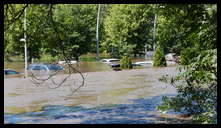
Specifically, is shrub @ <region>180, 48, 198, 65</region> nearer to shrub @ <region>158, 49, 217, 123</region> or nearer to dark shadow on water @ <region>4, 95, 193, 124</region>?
shrub @ <region>158, 49, 217, 123</region>

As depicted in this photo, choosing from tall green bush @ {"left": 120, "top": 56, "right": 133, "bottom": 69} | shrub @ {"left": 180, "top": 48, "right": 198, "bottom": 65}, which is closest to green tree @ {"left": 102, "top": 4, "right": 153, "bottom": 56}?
tall green bush @ {"left": 120, "top": 56, "right": 133, "bottom": 69}

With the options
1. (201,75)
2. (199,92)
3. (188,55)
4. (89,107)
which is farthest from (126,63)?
(201,75)

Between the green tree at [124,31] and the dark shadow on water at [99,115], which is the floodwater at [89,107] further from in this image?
the green tree at [124,31]

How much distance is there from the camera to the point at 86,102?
44.9ft

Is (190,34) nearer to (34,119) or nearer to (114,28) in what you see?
(34,119)

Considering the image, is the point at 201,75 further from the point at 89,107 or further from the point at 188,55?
the point at 89,107

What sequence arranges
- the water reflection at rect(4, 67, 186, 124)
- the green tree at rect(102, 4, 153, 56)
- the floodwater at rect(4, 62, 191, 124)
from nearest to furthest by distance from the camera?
the floodwater at rect(4, 62, 191, 124)
the water reflection at rect(4, 67, 186, 124)
the green tree at rect(102, 4, 153, 56)

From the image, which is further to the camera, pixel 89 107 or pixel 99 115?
pixel 89 107

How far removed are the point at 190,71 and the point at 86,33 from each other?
40.5 meters

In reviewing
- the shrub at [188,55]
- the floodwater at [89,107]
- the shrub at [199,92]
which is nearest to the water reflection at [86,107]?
the floodwater at [89,107]

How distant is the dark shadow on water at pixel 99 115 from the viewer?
9.77m

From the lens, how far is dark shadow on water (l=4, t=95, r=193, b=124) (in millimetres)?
9766

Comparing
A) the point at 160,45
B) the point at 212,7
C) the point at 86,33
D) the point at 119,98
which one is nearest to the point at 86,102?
the point at 119,98

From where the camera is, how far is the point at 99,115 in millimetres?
10734
